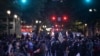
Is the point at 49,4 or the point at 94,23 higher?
the point at 49,4

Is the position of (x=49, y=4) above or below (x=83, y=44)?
above

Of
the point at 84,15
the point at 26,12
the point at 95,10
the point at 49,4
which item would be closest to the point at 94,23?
the point at 84,15

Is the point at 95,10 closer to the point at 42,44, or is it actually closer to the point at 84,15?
the point at 84,15

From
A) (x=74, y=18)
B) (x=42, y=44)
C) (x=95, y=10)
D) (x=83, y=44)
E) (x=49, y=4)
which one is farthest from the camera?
(x=49, y=4)

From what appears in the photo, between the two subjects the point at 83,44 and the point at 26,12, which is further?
the point at 26,12

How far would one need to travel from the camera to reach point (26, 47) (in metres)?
23.6

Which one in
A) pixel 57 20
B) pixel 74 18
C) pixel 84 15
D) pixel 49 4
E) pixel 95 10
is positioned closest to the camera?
pixel 57 20

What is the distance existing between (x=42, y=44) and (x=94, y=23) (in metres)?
50.9

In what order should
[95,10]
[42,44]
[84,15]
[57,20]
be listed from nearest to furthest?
[42,44] < [57,20] < [95,10] < [84,15]

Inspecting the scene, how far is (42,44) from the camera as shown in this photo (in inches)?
758

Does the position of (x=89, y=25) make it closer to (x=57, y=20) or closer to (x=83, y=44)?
(x=57, y=20)

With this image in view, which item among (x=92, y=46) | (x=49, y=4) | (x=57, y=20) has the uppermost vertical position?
(x=49, y=4)

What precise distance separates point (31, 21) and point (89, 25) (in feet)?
61.5

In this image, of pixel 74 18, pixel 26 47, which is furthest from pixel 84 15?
pixel 26 47
